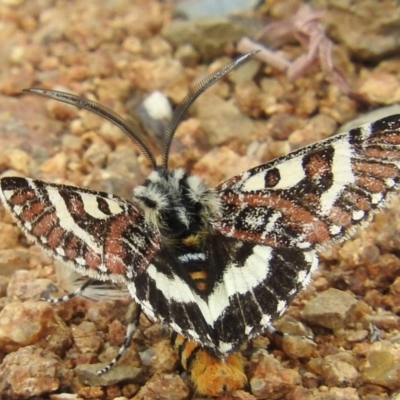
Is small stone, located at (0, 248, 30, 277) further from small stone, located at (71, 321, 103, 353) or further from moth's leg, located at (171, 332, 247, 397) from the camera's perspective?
moth's leg, located at (171, 332, 247, 397)

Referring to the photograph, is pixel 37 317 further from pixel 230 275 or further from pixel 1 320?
pixel 230 275

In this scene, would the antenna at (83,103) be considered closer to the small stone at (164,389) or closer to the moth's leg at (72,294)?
the moth's leg at (72,294)

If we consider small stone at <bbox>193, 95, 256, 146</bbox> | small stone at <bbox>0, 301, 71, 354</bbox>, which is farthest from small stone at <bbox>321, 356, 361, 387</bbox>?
small stone at <bbox>193, 95, 256, 146</bbox>

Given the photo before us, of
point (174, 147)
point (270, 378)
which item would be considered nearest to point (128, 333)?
point (270, 378)

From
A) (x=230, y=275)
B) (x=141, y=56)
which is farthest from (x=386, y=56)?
(x=230, y=275)

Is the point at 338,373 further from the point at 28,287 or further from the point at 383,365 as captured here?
the point at 28,287

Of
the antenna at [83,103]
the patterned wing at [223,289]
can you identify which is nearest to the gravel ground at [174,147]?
the patterned wing at [223,289]
